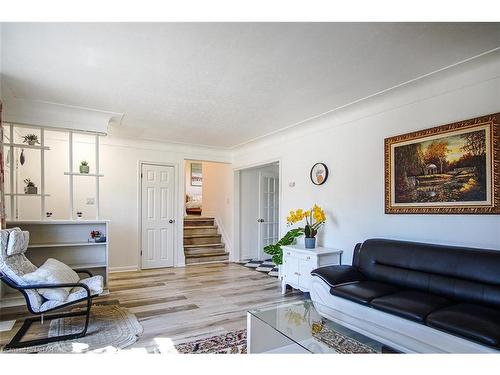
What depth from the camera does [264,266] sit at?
609 centimetres

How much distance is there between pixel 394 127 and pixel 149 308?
3552mm

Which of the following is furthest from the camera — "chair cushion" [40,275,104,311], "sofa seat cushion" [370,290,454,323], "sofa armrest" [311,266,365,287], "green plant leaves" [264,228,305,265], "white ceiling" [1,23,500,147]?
"green plant leaves" [264,228,305,265]

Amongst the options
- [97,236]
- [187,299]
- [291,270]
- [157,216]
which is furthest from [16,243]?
[291,270]

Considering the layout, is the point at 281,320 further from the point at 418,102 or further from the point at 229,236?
the point at 229,236

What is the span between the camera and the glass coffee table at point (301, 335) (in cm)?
202

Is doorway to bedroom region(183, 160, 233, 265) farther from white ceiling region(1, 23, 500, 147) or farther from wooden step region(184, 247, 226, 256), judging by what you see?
white ceiling region(1, 23, 500, 147)

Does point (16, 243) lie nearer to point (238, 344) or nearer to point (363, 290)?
point (238, 344)

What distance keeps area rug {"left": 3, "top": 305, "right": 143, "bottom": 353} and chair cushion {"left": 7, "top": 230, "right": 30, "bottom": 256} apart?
845 millimetres

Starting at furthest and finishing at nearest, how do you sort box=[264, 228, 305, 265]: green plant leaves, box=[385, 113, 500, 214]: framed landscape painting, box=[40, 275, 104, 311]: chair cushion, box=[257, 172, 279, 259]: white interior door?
box=[257, 172, 279, 259]: white interior door < box=[264, 228, 305, 265]: green plant leaves < box=[40, 275, 104, 311]: chair cushion < box=[385, 113, 500, 214]: framed landscape painting

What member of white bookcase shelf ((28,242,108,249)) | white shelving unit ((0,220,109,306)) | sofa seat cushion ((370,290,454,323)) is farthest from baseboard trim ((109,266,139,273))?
sofa seat cushion ((370,290,454,323))

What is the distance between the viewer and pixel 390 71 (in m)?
2.72

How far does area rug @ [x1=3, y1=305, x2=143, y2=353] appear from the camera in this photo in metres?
2.50

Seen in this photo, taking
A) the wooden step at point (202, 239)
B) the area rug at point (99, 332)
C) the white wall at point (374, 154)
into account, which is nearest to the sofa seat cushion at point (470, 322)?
the white wall at point (374, 154)
